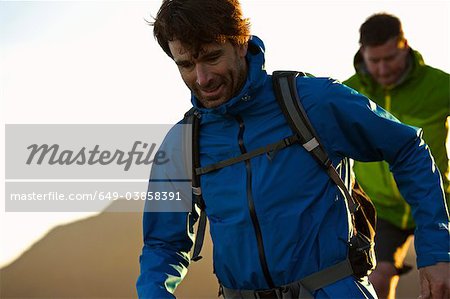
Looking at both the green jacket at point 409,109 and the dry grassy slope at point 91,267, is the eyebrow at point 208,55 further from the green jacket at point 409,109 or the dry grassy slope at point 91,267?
the dry grassy slope at point 91,267

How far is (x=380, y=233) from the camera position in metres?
7.39

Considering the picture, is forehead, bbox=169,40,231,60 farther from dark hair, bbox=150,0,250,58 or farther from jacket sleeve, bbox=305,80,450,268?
jacket sleeve, bbox=305,80,450,268

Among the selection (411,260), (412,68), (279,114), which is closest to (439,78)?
(412,68)

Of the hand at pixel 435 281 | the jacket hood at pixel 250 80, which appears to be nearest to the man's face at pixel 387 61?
the jacket hood at pixel 250 80

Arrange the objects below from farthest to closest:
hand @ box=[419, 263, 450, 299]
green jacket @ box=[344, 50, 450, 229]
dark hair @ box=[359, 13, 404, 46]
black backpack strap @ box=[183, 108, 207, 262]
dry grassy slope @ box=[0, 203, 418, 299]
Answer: dry grassy slope @ box=[0, 203, 418, 299] → dark hair @ box=[359, 13, 404, 46] → green jacket @ box=[344, 50, 450, 229] → black backpack strap @ box=[183, 108, 207, 262] → hand @ box=[419, 263, 450, 299]

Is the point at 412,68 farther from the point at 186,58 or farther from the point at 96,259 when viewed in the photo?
the point at 96,259

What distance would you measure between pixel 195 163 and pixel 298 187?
1.67 ft

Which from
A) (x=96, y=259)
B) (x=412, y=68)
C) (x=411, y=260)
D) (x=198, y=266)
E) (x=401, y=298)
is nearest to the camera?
(x=412, y=68)

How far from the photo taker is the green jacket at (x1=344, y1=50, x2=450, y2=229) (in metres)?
7.16

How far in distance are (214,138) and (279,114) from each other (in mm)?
326

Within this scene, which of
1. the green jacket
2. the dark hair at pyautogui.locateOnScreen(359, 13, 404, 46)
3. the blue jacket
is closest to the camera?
the blue jacket

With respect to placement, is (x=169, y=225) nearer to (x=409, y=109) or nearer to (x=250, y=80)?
(x=250, y=80)

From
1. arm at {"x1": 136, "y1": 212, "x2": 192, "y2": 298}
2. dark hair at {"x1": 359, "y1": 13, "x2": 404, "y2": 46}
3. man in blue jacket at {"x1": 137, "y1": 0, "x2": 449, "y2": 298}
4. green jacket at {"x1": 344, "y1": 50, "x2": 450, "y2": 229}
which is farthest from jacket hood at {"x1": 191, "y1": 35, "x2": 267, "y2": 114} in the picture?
dark hair at {"x1": 359, "y1": 13, "x2": 404, "y2": 46}

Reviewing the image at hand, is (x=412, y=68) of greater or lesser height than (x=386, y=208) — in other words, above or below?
above
